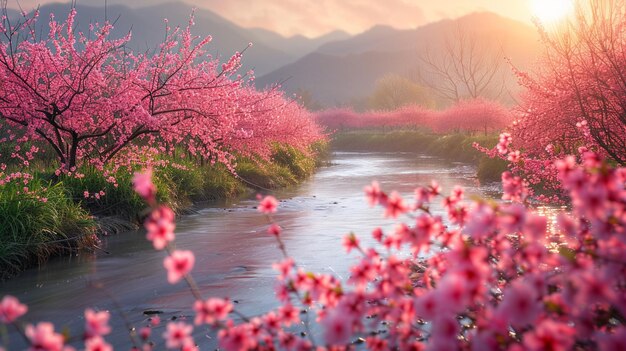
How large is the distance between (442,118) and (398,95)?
4091cm

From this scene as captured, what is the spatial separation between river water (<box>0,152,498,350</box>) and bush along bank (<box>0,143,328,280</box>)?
Result: 332 mm

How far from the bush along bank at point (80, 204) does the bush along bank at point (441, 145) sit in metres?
10.4

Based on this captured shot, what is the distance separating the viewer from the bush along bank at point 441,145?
85.8 feet

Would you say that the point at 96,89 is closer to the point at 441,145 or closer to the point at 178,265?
the point at 178,265

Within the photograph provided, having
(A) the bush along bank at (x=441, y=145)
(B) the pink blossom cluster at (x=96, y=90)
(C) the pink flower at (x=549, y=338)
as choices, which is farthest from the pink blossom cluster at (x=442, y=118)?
(C) the pink flower at (x=549, y=338)

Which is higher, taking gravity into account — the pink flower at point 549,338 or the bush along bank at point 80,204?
the pink flower at point 549,338

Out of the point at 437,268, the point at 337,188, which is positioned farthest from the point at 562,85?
the point at 337,188

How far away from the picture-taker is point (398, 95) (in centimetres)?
9994

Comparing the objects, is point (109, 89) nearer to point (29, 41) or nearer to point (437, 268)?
point (29, 41)

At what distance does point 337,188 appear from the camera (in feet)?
79.8

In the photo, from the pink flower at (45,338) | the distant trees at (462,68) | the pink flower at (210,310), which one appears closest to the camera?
the pink flower at (45,338)

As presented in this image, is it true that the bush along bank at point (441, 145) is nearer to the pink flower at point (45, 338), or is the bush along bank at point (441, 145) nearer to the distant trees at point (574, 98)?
the distant trees at point (574, 98)

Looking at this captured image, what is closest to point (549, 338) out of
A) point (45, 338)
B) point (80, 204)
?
point (45, 338)

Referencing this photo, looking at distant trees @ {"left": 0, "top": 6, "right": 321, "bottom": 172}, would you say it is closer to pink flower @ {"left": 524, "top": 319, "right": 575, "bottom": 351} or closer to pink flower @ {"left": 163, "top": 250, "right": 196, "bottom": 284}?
pink flower @ {"left": 163, "top": 250, "right": 196, "bottom": 284}
